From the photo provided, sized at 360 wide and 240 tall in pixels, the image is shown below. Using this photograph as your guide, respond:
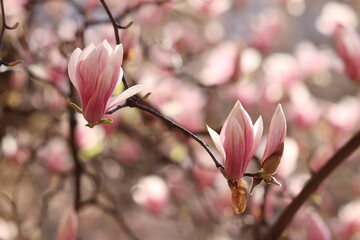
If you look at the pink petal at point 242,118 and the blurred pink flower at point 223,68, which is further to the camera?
the blurred pink flower at point 223,68

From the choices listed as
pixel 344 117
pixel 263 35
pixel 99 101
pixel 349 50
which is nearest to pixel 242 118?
pixel 99 101

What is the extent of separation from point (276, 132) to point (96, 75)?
0.16m

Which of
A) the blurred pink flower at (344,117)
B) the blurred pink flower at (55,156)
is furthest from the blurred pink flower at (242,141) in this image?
the blurred pink flower at (344,117)

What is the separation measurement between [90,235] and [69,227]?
0.97 meters

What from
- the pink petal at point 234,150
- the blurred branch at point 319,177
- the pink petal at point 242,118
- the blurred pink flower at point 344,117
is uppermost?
the pink petal at point 242,118

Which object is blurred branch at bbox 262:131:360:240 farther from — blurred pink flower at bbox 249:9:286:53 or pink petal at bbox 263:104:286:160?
blurred pink flower at bbox 249:9:286:53

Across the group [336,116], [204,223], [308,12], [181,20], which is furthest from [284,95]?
[308,12]

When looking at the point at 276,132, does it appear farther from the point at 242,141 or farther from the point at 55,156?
the point at 55,156

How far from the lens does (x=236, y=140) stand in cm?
44

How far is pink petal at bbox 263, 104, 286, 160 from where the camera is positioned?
44 centimetres

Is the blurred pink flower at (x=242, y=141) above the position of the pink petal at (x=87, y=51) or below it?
below

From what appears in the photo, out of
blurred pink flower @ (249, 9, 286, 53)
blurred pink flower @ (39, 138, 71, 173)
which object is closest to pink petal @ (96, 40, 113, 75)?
blurred pink flower @ (39, 138, 71, 173)

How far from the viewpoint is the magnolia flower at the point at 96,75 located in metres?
0.44

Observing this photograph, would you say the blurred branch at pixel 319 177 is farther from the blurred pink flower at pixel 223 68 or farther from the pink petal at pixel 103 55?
the blurred pink flower at pixel 223 68
